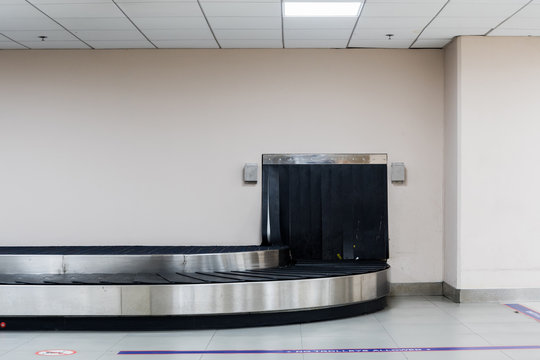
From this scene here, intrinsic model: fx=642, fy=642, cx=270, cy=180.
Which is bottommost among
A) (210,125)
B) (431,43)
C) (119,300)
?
(119,300)

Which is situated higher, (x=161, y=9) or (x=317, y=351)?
(x=161, y=9)

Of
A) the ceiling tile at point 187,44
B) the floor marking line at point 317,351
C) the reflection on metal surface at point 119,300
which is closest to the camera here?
the floor marking line at point 317,351

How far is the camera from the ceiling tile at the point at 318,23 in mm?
7766

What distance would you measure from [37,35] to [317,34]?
3704 millimetres

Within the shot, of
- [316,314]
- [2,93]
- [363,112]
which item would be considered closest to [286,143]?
[363,112]

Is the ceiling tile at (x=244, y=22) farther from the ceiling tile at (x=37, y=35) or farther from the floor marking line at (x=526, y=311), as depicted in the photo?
the floor marking line at (x=526, y=311)

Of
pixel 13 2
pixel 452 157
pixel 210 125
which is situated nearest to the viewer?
pixel 13 2

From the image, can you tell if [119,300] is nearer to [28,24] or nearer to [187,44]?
[28,24]

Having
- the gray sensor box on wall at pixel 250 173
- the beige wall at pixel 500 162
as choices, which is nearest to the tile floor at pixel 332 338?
the beige wall at pixel 500 162

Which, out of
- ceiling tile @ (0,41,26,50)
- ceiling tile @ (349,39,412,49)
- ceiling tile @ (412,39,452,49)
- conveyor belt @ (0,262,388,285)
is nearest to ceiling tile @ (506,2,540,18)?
ceiling tile @ (412,39,452,49)

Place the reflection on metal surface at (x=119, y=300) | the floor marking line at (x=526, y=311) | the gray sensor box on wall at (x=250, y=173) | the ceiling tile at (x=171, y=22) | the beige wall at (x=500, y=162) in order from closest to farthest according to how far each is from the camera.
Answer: the reflection on metal surface at (x=119, y=300) → the floor marking line at (x=526, y=311) → the ceiling tile at (x=171, y=22) → the beige wall at (x=500, y=162) → the gray sensor box on wall at (x=250, y=173)

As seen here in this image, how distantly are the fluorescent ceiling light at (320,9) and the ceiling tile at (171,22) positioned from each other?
110cm

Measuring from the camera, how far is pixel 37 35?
A: 27.9 ft

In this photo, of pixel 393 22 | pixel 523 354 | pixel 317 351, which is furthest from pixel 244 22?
pixel 523 354
